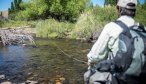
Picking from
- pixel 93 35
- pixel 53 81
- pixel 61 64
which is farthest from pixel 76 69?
pixel 93 35

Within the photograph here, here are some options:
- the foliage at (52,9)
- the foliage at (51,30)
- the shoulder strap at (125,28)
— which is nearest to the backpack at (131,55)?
the shoulder strap at (125,28)

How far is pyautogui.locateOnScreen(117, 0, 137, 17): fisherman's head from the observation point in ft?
15.4

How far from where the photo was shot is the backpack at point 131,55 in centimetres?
436

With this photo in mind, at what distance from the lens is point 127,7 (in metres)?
4.72

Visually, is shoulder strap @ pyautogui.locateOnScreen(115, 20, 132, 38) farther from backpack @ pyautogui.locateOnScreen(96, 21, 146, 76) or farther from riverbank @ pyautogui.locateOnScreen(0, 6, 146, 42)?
riverbank @ pyautogui.locateOnScreen(0, 6, 146, 42)

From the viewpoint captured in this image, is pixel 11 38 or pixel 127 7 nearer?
pixel 127 7

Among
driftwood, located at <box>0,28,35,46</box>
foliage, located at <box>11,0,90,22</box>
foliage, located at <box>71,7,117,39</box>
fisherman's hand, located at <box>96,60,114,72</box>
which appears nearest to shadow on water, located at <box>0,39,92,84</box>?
driftwood, located at <box>0,28,35,46</box>

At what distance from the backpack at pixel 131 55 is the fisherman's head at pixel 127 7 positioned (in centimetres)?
37

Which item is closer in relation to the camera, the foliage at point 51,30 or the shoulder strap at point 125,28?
the shoulder strap at point 125,28

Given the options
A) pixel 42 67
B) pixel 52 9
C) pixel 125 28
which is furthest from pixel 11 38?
pixel 52 9

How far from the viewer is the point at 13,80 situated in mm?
12938

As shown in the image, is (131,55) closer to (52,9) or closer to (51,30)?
(51,30)

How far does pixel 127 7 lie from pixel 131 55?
780 mm

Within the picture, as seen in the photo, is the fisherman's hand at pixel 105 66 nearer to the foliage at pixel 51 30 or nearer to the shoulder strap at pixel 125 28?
the shoulder strap at pixel 125 28
